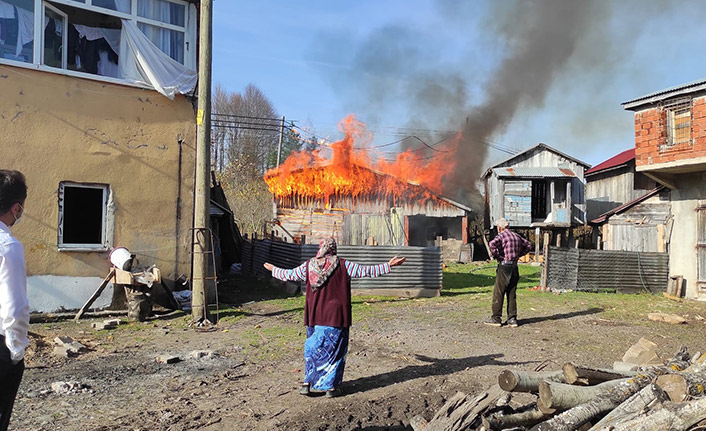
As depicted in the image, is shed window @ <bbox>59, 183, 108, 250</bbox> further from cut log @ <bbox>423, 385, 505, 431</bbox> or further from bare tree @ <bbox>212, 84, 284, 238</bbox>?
bare tree @ <bbox>212, 84, 284, 238</bbox>

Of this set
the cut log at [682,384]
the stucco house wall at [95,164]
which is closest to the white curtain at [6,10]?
the stucco house wall at [95,164]

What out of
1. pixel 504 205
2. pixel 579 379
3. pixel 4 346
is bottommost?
pixel 579 379

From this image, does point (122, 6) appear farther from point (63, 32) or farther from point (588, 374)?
point (588, 374)

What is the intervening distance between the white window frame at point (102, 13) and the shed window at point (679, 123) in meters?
12.5

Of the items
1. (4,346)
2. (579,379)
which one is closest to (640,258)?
(579,379)

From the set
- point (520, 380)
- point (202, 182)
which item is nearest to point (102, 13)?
point (202, 182)

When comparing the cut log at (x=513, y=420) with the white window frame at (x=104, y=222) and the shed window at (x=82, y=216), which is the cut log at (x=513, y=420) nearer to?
the white window frame at (x=104, y=222)

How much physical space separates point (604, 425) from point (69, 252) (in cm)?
933

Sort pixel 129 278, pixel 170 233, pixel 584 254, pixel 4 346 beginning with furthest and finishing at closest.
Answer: pixel 584 254, pixel 170 233, pixel 129 278, pixel 4 346

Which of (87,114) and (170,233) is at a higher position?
(87,114)

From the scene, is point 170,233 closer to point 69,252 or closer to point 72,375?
point 69,252

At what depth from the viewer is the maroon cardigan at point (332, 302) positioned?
18.0 feet

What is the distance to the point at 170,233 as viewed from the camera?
1072cm

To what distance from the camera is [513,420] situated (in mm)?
4102
